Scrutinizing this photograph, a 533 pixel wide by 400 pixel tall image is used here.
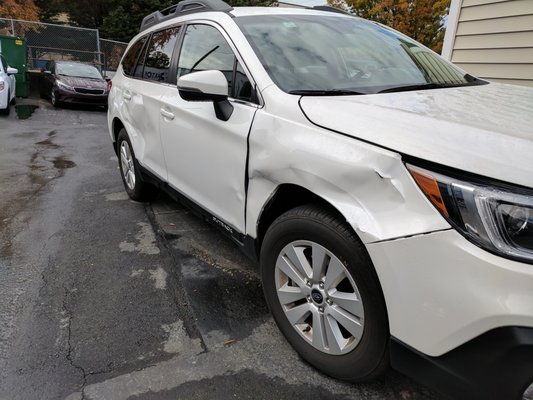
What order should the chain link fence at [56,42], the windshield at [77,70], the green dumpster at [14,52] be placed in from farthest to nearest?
the chain link fence at [56,42] → the green dumpster at [14,52] → the windshield at [77,70]

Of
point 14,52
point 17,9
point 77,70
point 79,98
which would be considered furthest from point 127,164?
point 17,9

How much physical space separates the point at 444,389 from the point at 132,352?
5.26 feet

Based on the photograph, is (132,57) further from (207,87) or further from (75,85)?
(75,85)

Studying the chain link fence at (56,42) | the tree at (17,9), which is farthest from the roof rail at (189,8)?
the tree at (17,9)

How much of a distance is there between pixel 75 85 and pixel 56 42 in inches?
253

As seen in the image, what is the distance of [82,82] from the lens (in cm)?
1325

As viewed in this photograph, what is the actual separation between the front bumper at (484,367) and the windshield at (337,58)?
137 cm

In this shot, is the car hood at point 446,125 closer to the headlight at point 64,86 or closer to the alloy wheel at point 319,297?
the alloy wheel at point 319,297

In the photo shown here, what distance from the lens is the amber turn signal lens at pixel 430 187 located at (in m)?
1.50

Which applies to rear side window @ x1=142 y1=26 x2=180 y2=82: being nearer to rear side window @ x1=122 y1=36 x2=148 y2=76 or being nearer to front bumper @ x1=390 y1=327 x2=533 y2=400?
rear side window @ x1=122 y1=36 x2=148 y2=76

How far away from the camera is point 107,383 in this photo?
2160 mm

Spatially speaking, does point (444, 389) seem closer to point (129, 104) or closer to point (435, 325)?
point (435, 325)

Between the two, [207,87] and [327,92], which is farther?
[207,87]

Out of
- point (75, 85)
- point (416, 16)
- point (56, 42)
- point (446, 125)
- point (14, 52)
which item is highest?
point (416, 16)
